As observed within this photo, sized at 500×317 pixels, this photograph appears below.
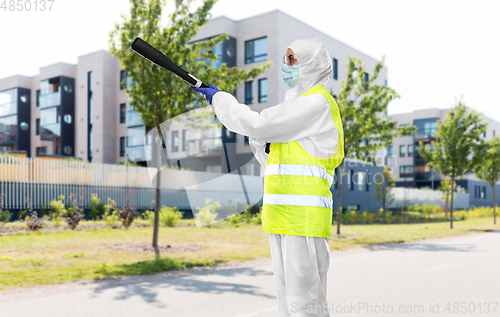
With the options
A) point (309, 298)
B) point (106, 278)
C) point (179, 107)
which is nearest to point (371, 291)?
point (106, 278)

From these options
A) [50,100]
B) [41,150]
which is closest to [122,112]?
[50,100]

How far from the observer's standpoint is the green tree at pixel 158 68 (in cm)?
1116

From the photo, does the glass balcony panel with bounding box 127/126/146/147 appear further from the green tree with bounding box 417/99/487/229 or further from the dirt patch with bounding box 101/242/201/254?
the dirt patch with bounding box 101/242/201/254

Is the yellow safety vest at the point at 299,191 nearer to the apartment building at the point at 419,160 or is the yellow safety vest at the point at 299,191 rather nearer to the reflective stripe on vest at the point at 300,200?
the reflective stripe on vest at the point at 300,200

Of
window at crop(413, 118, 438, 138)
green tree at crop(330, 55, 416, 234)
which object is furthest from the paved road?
window at crop(413, 118, 438, 138)

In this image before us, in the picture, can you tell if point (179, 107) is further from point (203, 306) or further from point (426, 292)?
point (426, 292)

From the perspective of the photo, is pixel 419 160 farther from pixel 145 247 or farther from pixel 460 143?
pixel 145 247

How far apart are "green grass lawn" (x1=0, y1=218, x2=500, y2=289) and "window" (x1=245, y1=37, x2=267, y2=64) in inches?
671

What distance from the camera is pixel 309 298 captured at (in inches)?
95.3


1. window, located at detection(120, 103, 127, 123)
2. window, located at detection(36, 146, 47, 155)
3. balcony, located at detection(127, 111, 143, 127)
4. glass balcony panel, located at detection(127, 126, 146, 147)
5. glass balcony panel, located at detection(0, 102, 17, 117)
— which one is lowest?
window, located at detection(36, 146, 47, 155)

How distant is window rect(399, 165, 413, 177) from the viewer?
224 ft

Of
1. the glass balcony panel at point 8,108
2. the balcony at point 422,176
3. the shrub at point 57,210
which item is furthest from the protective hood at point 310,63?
the balcony at point 422,176

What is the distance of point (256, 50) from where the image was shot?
104ft

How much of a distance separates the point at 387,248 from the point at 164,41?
8.65 m
